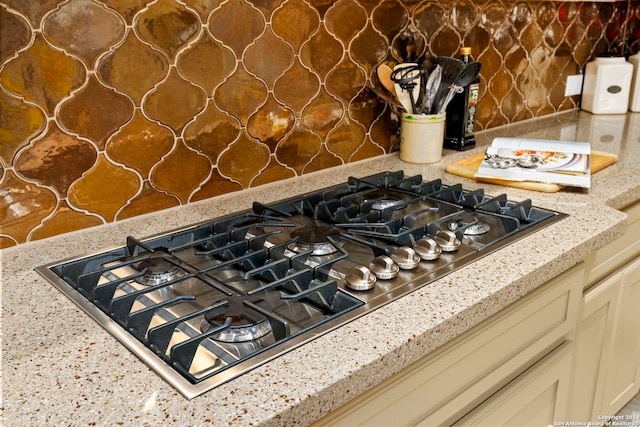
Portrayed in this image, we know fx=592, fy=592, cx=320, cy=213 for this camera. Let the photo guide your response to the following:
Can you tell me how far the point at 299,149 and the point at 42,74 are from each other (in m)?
0.63

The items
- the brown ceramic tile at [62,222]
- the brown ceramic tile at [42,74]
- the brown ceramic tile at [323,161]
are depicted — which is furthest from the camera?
the brown ceramic tile at [323,161]

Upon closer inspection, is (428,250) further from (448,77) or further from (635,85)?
(635,85)

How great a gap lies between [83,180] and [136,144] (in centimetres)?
13

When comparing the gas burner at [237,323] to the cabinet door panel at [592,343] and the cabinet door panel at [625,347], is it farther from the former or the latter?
the cabinet door panel at [625,347]

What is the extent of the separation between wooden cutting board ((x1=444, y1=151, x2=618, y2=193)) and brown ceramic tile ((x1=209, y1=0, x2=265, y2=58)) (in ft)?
1.97

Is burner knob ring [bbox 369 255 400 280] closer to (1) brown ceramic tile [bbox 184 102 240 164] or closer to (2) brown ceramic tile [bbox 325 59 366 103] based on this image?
(1) brown ceramic tile [bbox 184 102 240 164]

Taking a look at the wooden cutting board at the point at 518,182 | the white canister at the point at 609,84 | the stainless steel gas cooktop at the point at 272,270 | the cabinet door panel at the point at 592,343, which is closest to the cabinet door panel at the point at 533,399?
the cabinet door panel at the point at 592,343

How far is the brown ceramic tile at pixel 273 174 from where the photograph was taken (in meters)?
1.42

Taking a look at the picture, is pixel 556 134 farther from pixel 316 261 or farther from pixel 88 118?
pixel 88 118

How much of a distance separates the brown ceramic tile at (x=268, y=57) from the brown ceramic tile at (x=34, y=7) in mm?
415

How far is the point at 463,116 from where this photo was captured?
171 cm

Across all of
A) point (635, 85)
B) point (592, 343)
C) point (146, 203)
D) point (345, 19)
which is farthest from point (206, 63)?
point (635, 85)

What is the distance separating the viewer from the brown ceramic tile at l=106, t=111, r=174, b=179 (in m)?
1.16

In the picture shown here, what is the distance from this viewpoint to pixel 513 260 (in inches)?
39.9
